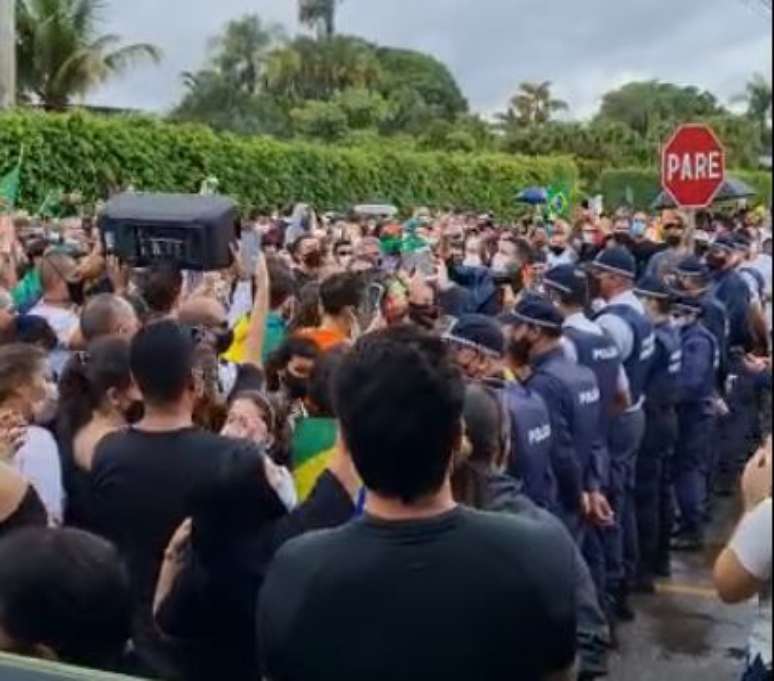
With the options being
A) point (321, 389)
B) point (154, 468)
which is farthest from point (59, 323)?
point (154, 468)

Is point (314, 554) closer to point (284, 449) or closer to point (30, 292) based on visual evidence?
point (284, 449)

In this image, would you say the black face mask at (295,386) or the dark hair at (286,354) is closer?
the black face mask at (295,386)

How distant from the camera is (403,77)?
43156 millimetres

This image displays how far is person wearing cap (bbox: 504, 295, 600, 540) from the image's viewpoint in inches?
230

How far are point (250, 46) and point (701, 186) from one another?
4773 centimetres

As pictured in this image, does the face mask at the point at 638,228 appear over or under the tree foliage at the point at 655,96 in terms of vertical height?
under

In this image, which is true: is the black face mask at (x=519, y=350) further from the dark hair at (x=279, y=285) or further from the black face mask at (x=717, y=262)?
the black face mask at (x=717, y=262)

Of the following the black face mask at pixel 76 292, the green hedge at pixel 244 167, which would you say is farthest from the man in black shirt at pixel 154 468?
the green hedge at pixel 244 167

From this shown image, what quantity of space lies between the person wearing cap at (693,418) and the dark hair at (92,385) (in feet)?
13.7

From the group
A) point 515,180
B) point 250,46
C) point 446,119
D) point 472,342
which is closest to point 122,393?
point 472,342

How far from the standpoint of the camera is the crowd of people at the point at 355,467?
241 cm

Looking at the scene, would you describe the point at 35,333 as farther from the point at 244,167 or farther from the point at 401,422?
the point at 244,167

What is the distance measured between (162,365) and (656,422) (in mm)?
4266

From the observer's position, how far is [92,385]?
4371 mm
